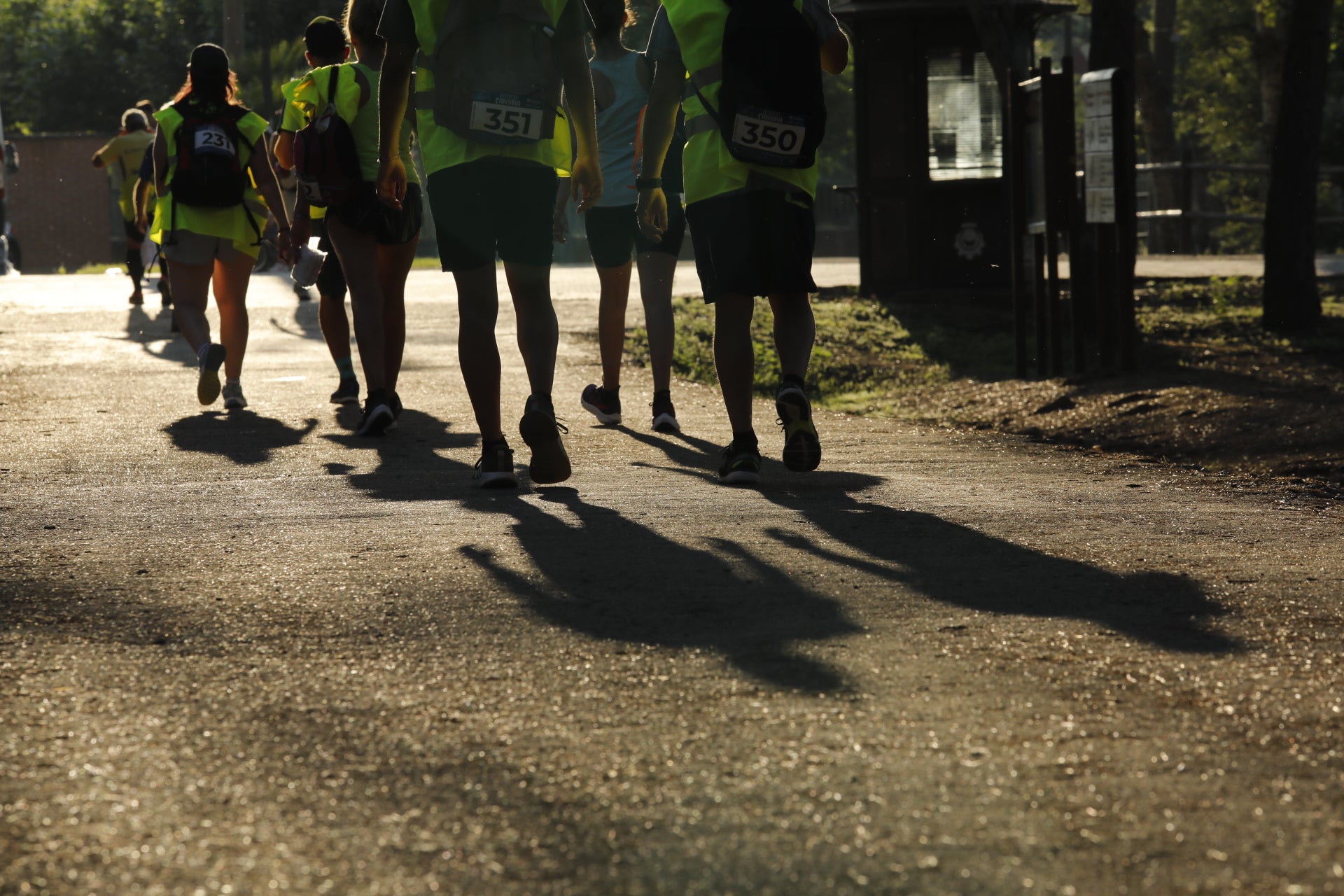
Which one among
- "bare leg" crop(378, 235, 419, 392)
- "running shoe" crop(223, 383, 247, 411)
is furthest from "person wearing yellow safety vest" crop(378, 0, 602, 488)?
"running shoe" crop(223, 383, 247, 411)

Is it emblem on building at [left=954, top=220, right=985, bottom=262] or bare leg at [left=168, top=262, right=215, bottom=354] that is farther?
emblem on building at [left=954, top=220, right=985, bottom=262]

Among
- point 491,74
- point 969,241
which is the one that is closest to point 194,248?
point 491,74

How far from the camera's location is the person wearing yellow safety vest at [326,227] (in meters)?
7.59

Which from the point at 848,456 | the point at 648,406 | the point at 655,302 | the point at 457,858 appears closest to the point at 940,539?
the point at 848,456

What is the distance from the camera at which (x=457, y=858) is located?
2266 millimetres

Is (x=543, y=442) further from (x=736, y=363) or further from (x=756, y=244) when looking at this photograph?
(x=756, y=244)

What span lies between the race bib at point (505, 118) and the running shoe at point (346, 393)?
10.4 feet

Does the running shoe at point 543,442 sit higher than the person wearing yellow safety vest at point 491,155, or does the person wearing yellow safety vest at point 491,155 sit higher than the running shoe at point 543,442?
the person wearing yellow safety vest at point 491,155

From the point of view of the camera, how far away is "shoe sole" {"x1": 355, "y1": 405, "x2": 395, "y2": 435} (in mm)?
7109

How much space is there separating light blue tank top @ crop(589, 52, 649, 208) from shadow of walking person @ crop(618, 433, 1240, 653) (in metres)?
2.46

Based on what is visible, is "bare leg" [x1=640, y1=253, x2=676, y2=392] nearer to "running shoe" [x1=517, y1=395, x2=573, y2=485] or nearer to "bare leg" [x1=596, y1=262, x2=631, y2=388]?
"bare leg" [x1=596, y1=262, x2=631, y2=388]

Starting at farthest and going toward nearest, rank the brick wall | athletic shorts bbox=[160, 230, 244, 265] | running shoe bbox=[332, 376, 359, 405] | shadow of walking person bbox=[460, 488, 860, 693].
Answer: the brick wall, running shoe bbox=[332, 376, 359, 405], athletic shorts bbox=[160, 230, 244, 265], shadow of walking person bbox=[460, 488, 860, 693]

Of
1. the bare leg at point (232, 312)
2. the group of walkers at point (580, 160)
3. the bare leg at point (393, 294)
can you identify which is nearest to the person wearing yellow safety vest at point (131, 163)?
the bare leg at point (232, 312)

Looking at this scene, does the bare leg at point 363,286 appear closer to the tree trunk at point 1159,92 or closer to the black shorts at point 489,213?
the black shorts at point 489,213
